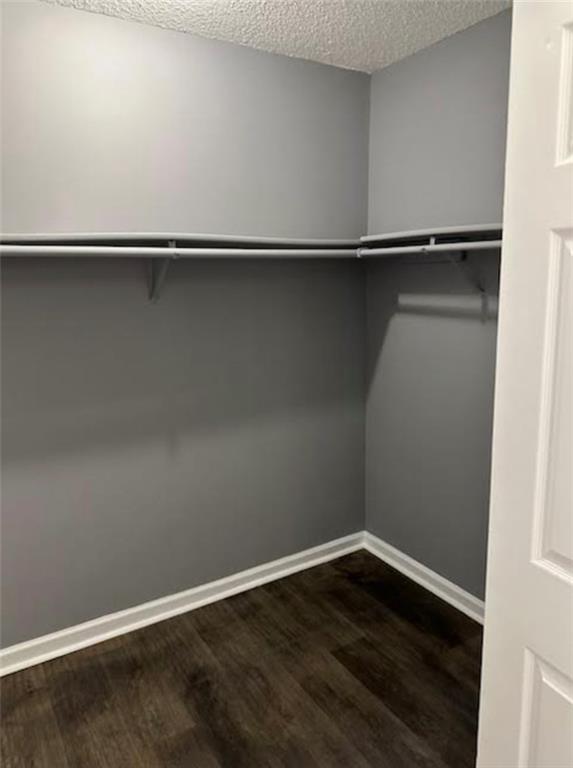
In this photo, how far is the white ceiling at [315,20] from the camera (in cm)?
192

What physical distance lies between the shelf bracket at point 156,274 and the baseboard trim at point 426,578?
1.65 m

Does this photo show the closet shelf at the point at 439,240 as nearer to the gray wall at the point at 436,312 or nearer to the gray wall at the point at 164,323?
the gray wall at the point at 436,312

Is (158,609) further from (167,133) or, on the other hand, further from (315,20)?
(315,20)

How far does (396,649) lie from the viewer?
2230mm

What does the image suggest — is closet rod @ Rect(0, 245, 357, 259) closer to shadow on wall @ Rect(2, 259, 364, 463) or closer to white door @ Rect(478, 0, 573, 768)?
shadow on wall @ Rect(2, 259, 364, 463)

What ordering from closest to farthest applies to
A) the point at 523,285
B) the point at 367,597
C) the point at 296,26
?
the point at 523,285, the point at 296,26, the point at 367,597

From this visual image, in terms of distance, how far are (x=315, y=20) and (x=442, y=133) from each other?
2.15 ft

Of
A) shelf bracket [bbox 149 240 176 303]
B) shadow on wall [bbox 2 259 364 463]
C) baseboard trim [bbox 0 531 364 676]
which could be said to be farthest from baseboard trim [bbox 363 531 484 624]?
shelf bracket [bbox 149 240 176 303]

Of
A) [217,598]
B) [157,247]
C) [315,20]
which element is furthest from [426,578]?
[315,20]

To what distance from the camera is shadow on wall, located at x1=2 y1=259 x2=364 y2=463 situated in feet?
6.65

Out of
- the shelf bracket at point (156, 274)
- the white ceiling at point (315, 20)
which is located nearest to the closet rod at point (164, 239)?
the shelf bracket at point (156, 274)

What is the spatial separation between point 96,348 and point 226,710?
4.42ft

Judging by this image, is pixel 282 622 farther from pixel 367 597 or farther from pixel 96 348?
pixel 96 348

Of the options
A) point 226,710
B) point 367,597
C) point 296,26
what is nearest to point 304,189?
point 296,26
